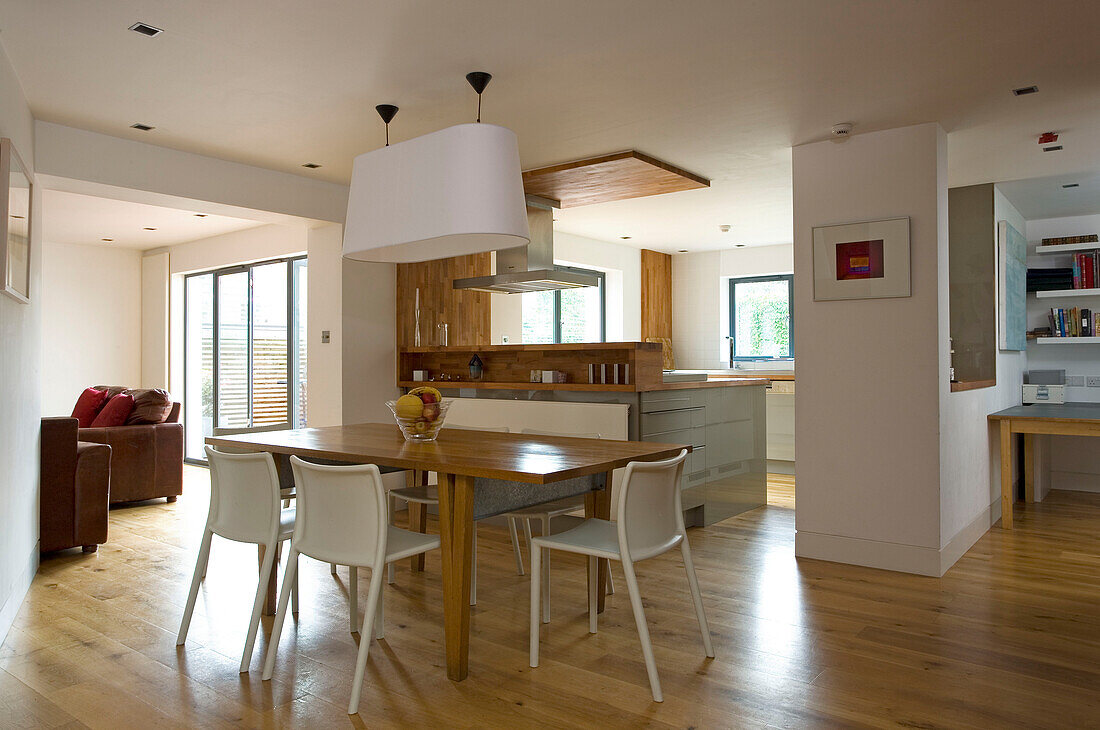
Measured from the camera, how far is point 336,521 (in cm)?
257

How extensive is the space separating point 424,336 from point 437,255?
2.57 meters

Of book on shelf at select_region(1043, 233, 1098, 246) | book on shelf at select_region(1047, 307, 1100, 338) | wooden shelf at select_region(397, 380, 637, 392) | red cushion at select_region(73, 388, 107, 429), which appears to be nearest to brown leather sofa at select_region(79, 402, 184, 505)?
red cushion at select_region(73, 388, 107, 429)

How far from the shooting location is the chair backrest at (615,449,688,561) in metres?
2.48

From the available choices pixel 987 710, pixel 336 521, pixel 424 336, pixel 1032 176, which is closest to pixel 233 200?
pixel 424 336

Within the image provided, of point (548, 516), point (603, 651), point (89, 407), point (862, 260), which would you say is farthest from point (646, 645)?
point (89, 407)

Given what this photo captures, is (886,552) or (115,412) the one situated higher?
(115,412)

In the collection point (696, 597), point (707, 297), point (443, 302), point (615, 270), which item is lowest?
point (696, 597)

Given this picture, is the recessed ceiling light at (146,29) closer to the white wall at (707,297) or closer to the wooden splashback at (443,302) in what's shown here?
the wooden splashback at (443,302)

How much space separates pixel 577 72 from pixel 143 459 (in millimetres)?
4683

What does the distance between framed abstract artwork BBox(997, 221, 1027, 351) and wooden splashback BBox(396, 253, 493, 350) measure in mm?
3786

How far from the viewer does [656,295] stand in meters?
8.84

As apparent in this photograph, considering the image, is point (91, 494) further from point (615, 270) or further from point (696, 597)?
point (615, 270)

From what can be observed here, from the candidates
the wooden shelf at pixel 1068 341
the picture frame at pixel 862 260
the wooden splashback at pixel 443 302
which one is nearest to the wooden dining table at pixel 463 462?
the picture frame at pixel 862 260

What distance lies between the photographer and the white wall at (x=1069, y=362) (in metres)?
6.21
